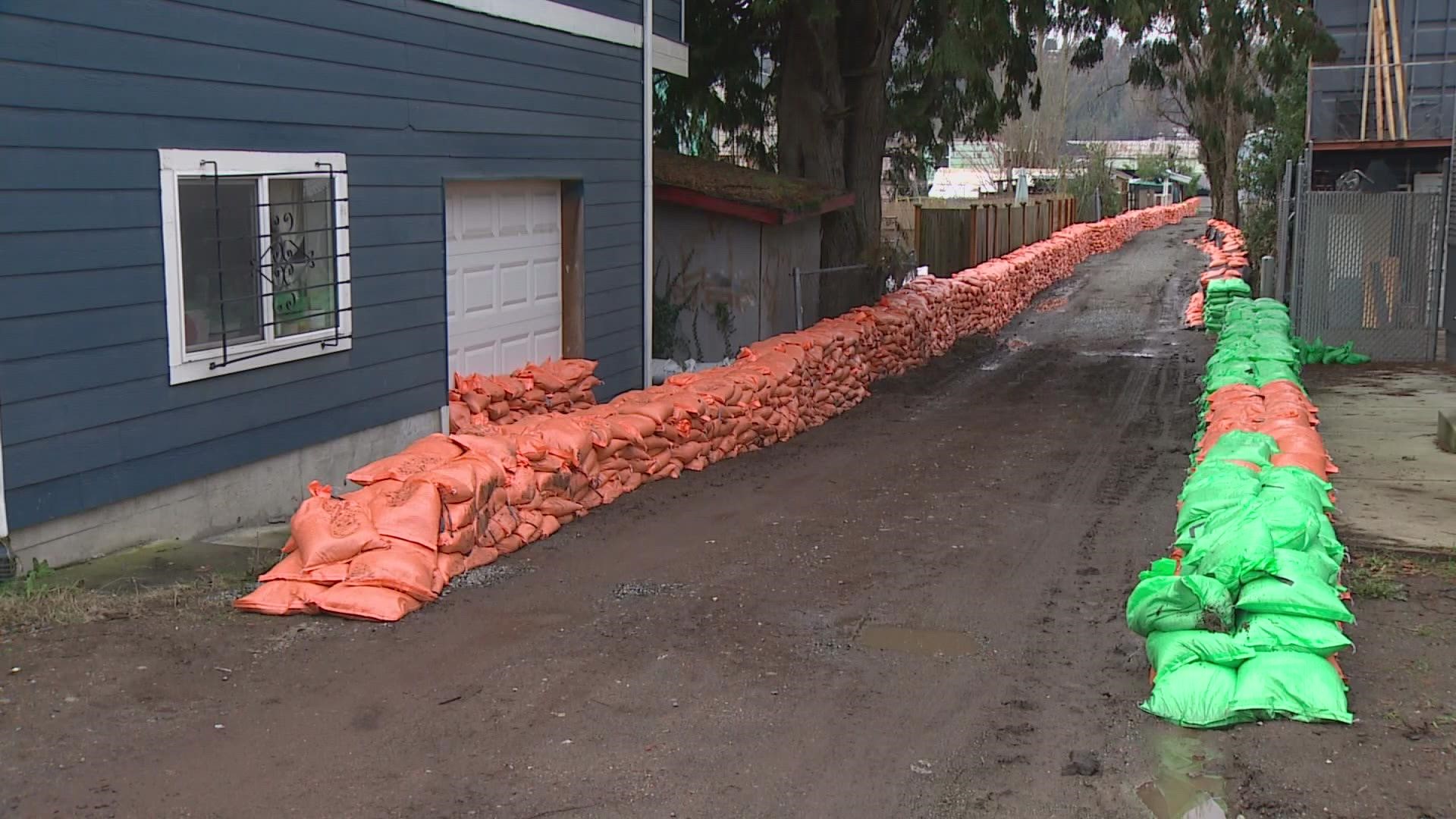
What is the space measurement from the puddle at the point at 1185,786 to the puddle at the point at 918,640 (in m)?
1.39

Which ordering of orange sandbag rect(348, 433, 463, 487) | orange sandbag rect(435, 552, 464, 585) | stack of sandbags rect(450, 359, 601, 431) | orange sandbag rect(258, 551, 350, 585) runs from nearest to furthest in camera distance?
orange sandbag rect(258, 551, 350, 585) < orange sandbag rect(435, 552, 464, 585) < orange sandbag rect(348, 433, 463, 487) < stack of sandbags rect(450, 359, 601, 431)

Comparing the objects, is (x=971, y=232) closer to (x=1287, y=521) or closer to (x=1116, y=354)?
(x=1116, y=354)

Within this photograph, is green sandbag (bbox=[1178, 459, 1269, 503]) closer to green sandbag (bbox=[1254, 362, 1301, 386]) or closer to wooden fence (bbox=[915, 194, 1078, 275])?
green sandbag (bbox=[1254, 362, 1301, 386])

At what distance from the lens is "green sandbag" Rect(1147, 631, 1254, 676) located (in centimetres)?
543

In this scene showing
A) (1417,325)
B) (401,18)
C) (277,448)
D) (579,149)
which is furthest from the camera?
(1417,325)

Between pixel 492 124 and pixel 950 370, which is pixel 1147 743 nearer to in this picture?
pixel 492 124

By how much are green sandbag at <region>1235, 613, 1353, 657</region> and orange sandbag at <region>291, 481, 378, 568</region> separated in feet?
13.5

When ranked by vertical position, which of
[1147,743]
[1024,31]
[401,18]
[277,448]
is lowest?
[1147,743]

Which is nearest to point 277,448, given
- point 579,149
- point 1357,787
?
point 579,149

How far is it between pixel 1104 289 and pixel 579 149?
22.3 m

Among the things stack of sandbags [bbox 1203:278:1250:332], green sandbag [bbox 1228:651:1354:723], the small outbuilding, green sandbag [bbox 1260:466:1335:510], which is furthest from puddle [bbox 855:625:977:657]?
stack of sandbags [bbox 1203:278:1250:332]

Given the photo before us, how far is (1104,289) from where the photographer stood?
31875 mm

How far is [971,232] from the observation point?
29.0 metres

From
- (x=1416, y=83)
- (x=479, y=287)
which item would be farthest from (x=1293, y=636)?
(x=1416, y=83)
